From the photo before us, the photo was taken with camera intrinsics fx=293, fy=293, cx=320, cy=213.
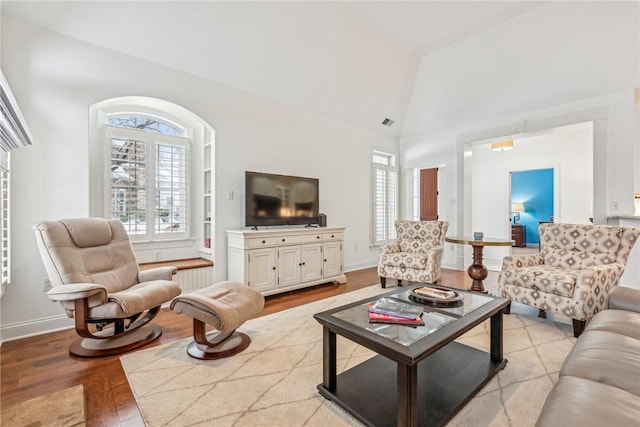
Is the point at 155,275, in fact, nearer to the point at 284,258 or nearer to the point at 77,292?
the point at 77,292

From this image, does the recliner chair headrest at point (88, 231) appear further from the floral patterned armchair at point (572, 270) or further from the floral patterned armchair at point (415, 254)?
the floral patterned armchair at point (572, 270)

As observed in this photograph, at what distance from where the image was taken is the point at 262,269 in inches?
143

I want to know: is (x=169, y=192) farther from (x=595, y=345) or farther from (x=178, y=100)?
(x=595, y=345)

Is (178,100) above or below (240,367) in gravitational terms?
above

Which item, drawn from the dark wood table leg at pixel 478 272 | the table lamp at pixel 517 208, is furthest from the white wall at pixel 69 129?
the table lamp at pixel 517 208

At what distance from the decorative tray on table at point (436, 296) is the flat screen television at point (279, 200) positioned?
7.66ft

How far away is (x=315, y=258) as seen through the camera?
4.18 meters

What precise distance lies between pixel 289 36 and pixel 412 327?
3.49 m

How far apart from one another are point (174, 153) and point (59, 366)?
8.70 feet

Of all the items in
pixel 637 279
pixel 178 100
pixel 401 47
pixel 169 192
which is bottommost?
pixel 637 279

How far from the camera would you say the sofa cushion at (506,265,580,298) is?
2.59 meters

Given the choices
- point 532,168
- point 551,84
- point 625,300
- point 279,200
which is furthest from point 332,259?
point 532,168

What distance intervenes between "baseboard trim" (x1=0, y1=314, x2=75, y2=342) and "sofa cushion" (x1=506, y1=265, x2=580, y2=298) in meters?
4.37

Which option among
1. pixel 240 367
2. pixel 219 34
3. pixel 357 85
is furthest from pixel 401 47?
pixel 240 367
